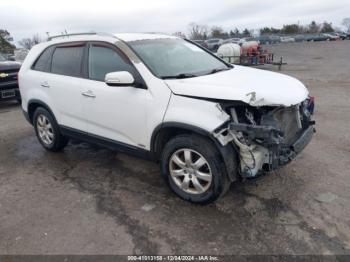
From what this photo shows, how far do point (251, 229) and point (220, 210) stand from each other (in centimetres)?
43

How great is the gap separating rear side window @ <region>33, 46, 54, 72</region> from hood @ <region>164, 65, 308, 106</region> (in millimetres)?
2345

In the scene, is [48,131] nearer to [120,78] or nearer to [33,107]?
[33,107]

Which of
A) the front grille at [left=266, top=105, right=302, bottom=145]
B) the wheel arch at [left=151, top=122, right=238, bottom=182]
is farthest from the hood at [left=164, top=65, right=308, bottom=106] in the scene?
the wheel arch at [left=151, top=122, right=238, bottom=182]

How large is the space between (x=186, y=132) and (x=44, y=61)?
9.25 feet

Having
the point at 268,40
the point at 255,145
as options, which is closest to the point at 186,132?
the point at 255,145

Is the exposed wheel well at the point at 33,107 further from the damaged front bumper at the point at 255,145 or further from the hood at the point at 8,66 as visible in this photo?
the hood at the point at 8,66

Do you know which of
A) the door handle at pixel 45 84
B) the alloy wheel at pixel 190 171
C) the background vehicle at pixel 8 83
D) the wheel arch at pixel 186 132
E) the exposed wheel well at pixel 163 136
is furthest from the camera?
the background vehicle at pixel 8 83

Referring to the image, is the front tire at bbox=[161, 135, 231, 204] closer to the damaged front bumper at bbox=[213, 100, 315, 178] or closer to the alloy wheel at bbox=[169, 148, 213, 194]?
the alloy wheel at bbox=[169, 148, 213, 194]

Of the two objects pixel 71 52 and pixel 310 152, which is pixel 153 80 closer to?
pixel 71 52

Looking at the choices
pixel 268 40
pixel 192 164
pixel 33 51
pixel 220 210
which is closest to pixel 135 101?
pixel 192 164

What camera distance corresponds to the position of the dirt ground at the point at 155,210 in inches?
120

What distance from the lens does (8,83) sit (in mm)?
9102

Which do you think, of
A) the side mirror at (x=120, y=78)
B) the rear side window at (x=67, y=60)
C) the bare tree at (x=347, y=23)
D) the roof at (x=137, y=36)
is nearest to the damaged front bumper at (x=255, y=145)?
the side mirror at (x=120, y=78)

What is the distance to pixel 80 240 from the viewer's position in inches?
124
